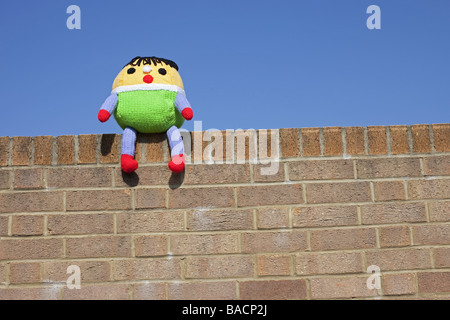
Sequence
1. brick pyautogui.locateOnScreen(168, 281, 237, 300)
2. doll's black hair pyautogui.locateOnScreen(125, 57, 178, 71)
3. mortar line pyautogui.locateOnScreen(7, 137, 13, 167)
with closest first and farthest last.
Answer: brick pyautogui.locateOnScreen(168, 281, 237, 300) < mortar line pyautogui.locateOnScreen(7, 137, 13, 167) < doll's black hair pyautogui.locateOnScreen(125, 57, 178, 71)

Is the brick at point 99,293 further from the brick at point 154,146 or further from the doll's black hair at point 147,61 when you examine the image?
the doll's black hair at point 147,61

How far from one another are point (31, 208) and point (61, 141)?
1.68 feet

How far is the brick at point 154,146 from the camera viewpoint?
3295 millimetres

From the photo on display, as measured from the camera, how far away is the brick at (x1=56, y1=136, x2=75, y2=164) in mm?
3312

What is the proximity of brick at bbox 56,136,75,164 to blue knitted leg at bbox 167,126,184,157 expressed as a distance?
2.28 feet

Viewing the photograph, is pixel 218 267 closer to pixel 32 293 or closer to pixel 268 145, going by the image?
pixel 268 145

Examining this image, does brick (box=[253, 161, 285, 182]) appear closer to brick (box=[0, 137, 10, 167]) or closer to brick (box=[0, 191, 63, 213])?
brick (box=[0, 191, 63, 213])

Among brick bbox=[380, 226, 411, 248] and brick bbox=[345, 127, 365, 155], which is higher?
brick bbox=[345, 127, 365, 155]

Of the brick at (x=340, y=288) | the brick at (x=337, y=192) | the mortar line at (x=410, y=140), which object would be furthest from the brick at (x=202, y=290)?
the mortar line at (x=410, y=140)

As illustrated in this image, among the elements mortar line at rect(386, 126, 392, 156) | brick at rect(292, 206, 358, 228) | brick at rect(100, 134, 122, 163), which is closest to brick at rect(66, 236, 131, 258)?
brick at rect(100, 134, 122, 163)

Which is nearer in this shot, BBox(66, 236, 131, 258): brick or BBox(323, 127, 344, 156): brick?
BBox(66, 236, 131, 258): brick

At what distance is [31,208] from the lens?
128 inches

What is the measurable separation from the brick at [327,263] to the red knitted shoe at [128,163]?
1259 mm

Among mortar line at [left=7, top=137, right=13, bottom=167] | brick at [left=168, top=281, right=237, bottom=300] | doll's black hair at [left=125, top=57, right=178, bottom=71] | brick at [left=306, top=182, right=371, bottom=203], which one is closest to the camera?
brick at [left=168, top=281, right=237, bottom=300]
